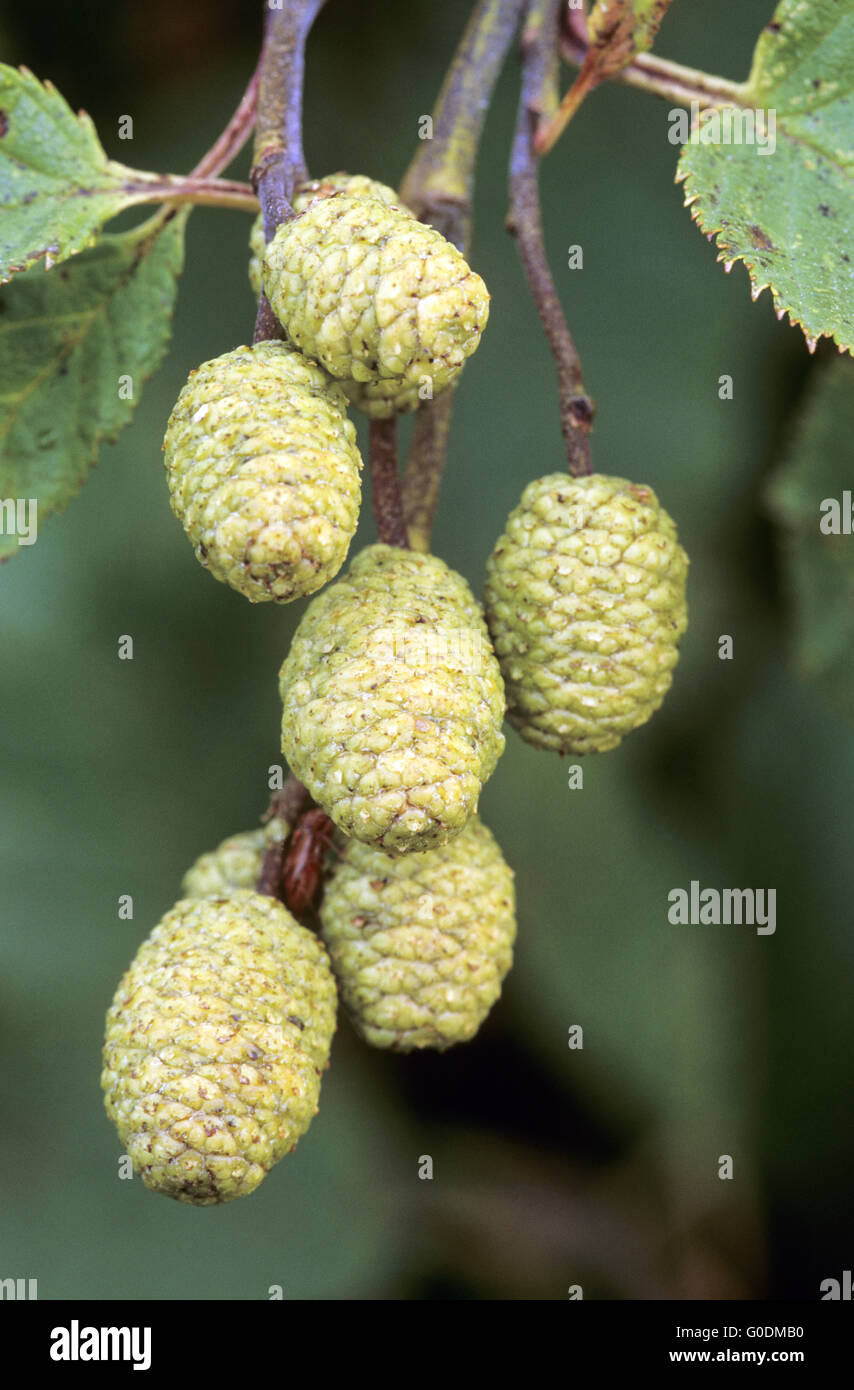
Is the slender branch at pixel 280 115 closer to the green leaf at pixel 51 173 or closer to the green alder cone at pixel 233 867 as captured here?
the green leaf at pixel 51 173

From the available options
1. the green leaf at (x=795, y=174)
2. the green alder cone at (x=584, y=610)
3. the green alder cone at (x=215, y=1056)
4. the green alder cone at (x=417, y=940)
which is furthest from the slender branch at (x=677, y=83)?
the green alder cone at (x=215, y=1056)

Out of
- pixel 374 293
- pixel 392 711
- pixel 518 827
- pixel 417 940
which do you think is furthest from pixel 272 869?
pixel 518 827

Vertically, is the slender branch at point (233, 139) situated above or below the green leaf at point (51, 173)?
above

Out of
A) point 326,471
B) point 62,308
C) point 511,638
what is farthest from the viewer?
point 62,308

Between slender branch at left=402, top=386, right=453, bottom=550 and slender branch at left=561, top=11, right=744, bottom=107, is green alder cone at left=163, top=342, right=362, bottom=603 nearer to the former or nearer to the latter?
slender branch at left=402, top=386, right=453, bottom=550

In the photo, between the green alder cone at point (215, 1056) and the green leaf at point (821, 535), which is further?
the green leaf at point (821, 535)

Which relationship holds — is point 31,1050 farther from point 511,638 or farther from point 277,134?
point 277,134
